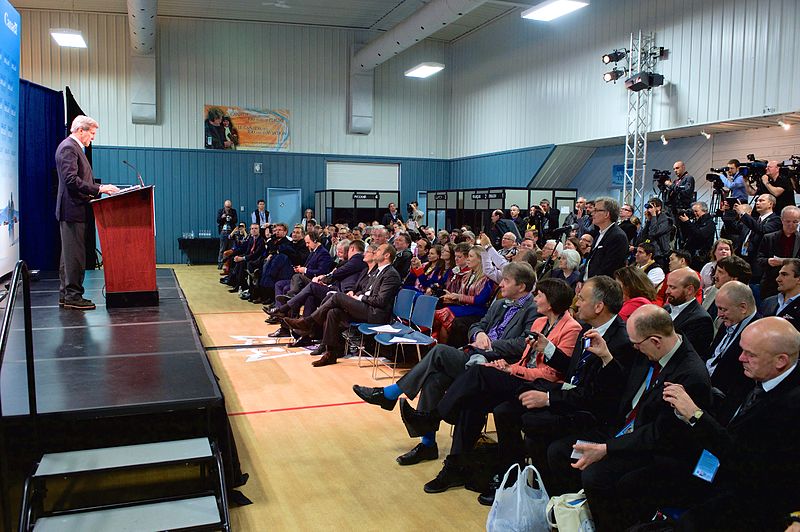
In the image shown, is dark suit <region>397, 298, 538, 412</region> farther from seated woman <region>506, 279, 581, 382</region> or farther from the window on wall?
the window on wall

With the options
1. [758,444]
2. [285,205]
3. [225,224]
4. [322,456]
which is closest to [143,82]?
[225,224]

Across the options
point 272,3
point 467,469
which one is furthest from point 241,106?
point 467,469

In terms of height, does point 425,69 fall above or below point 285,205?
above

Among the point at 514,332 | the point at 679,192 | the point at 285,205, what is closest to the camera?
the point at 514,332

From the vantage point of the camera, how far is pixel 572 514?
108 inches

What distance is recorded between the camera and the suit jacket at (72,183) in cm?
495

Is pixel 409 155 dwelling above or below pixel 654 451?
above

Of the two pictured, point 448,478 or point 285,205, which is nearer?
point 448,478

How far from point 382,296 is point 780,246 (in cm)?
369

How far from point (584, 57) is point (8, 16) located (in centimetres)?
1093

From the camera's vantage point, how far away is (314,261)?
8.38 m

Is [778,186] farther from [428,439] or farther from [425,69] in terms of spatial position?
[425,69]

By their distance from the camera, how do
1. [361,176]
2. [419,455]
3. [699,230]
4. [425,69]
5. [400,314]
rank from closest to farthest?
[419,455], [400,314], [699,230], [425,69], [361,176]

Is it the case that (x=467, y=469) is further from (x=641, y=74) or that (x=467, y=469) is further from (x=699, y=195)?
(x=699, y=195)
